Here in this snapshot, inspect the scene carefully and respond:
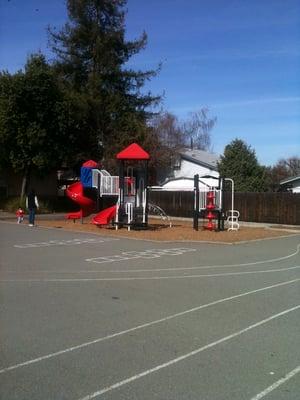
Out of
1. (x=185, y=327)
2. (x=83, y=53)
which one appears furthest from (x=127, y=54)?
(x=185, y=327)

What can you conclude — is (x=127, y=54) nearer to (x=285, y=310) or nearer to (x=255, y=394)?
(x=285, y=310)

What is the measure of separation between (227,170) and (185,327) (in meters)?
36.7

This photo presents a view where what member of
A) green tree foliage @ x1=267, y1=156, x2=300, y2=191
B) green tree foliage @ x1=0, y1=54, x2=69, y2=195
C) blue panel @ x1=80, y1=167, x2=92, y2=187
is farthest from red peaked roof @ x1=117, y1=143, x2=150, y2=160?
green tree foliage @ x1=267, y1=156, x2=300, y2=191

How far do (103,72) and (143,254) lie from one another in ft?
95.6

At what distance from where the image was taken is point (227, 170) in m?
43.8

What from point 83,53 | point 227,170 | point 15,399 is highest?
point 83,53

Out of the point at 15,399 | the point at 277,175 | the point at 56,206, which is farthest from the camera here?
the point at 277,175

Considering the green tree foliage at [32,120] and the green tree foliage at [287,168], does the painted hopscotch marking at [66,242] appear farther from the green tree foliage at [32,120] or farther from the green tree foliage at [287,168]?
the green tree foliage at [287,168]

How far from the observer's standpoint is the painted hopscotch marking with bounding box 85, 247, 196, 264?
14539mm

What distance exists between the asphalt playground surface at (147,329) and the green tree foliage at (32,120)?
71.8 feet

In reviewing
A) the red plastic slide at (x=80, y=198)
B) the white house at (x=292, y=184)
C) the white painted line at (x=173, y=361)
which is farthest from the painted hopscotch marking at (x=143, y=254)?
the white house at (x=292, y=184)

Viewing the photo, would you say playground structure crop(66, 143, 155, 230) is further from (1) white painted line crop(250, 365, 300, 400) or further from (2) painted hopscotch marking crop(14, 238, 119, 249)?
(1) white painted line crop(250, 365, 300, 400)

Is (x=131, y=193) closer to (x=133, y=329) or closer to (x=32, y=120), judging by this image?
(x=32, y=120)

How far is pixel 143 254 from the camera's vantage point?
15938 mm
